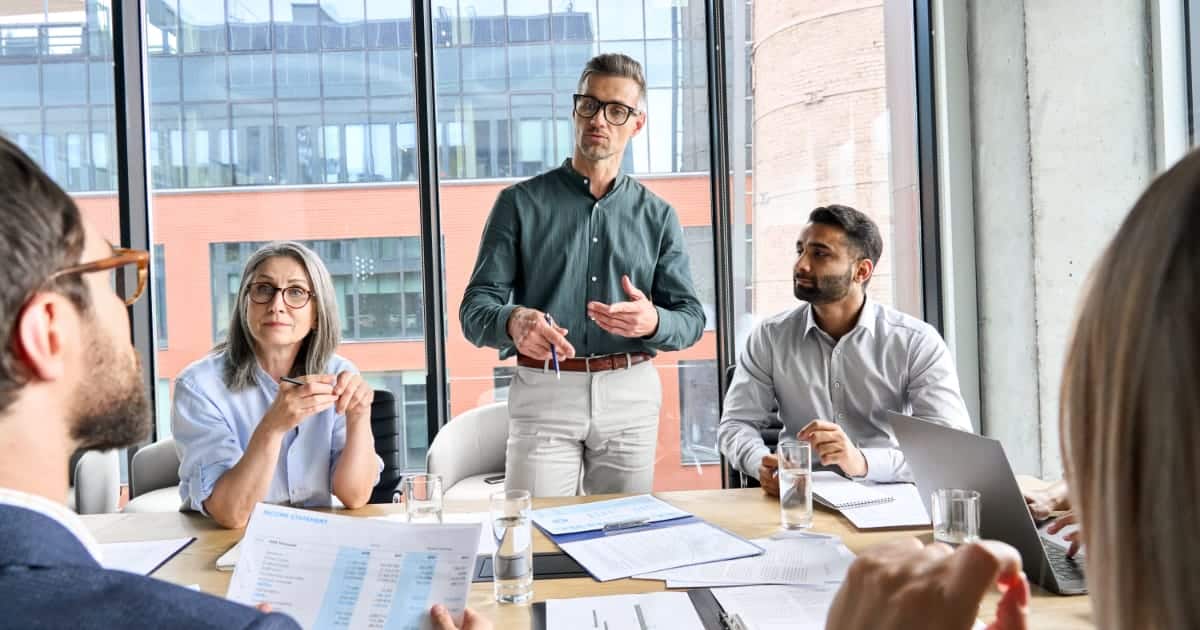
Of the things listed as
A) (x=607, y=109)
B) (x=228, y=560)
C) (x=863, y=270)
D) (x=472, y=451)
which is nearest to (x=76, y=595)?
(x=228, y=560)

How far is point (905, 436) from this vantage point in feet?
5.87

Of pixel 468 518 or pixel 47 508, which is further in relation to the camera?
pixel 468 518

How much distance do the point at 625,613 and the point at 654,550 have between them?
1.11ft

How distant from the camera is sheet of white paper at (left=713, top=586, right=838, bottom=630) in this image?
1.31 m

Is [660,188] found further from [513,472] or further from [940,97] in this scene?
[513,472]

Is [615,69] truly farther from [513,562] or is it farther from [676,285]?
[513,562]

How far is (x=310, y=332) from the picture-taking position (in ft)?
8.17

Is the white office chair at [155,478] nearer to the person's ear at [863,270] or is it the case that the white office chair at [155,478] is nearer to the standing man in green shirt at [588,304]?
the standing man in green shirt at [588,304]

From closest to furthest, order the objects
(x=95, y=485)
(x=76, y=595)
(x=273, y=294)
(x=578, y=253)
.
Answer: (x=76, y=595)
(x=273, y=294)
(x=578, y=253)
(x=95, y=485)

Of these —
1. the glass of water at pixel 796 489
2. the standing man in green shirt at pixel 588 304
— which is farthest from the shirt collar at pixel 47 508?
the standing man in green shirt at pixel 588 304

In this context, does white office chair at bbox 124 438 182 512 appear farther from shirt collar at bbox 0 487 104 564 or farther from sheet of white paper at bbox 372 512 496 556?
shirt collar at bbox 0 487 104 564

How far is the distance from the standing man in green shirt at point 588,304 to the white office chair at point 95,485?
1815 mm

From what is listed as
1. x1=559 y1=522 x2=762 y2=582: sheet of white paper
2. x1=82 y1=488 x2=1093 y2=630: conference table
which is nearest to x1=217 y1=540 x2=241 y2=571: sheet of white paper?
x1=82 y1=488 x2=1093 y2=630: conference table

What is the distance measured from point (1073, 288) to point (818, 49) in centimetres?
162
